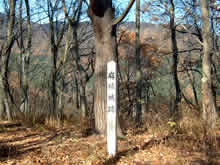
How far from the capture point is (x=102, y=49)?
16.2ft

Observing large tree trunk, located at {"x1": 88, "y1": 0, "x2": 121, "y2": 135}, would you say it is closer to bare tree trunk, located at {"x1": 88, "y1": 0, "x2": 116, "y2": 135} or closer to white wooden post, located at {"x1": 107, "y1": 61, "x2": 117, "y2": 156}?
bare tree trunk, located at {"x1": 88, "y1": 0, "x2": 116, "y2": 135}

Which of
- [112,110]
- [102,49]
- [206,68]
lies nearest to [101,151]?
[112,110]

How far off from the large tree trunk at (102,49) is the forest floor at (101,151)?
1.91 feet

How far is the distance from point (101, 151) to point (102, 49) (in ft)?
7.66

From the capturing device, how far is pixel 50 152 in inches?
163

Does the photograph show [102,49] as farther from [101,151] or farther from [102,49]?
[101,151]

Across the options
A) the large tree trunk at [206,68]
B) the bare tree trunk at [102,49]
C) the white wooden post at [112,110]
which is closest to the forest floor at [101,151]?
the white wooden post at [112,110]

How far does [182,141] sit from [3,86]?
6.64 m

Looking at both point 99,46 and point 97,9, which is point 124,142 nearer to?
point 99,46

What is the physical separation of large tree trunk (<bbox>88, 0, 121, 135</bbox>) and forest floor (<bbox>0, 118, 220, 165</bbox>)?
0.58 m

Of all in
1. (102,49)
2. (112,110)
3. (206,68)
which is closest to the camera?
(112,110)

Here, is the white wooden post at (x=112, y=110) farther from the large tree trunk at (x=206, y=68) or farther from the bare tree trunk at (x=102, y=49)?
the large tree trunk at (x=206, y=68)

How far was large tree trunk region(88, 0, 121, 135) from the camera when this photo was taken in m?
4.86

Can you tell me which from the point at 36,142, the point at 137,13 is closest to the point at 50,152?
the point at 36,142
